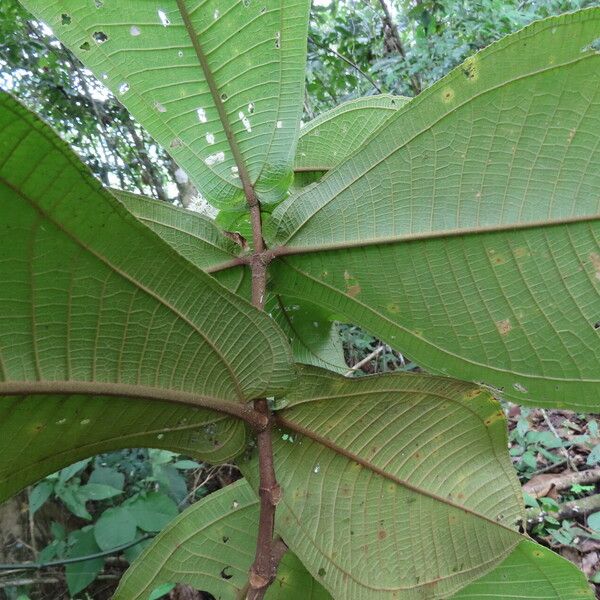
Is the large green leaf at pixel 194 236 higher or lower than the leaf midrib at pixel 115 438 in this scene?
higher

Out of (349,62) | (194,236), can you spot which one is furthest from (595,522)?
(349,62)

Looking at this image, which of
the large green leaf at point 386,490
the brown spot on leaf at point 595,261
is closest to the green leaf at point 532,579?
the large green leaf at point 386,490

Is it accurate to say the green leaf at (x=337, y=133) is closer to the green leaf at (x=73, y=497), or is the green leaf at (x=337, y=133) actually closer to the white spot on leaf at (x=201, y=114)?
the white spot on leaf at (x=201, y=114)

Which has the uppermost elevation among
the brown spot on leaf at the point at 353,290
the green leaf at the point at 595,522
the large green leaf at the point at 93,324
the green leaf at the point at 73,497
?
the brown spot on leaf at the point at 353,290

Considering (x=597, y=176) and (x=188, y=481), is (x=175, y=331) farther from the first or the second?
(x=188, y=481)

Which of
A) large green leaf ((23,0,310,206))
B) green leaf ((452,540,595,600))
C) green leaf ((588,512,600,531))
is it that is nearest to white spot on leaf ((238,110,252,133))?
large green leaf ((23,0,310,206))

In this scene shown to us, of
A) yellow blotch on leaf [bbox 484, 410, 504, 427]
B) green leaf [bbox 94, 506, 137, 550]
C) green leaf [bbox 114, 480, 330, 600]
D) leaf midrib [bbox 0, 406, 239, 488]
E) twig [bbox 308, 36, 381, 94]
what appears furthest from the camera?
twig [bbox 308, 36, 381, 94]

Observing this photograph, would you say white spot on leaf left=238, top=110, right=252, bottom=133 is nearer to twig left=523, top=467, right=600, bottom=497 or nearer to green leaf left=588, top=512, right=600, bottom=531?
green leaf left=588, top=512, right=600, bottom=531
